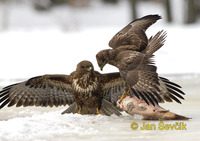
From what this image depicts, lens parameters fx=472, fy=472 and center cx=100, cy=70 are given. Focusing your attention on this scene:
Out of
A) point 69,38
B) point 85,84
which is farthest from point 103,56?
point 69,38

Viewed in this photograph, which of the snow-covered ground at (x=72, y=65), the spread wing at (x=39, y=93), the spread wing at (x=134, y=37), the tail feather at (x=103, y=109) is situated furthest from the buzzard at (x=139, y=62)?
the spread wing at (x=39, y=93)

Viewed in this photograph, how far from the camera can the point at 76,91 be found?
22.6 ft

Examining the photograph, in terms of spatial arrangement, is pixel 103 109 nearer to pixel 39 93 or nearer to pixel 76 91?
pixel 76 91

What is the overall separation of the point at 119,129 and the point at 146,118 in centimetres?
73

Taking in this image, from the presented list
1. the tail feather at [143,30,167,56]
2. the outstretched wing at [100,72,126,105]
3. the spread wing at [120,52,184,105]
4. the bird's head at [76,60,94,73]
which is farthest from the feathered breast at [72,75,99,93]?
the tail feather at [143,30,167,56]

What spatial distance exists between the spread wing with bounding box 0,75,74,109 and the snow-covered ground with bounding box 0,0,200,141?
0.68 feet

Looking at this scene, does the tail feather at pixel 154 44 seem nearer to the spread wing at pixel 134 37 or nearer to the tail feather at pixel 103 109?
the spread wing at pixel 134 37

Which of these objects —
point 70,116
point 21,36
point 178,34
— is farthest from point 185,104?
point 21,36

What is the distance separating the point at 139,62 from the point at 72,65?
8.11m

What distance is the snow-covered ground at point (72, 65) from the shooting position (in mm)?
5709

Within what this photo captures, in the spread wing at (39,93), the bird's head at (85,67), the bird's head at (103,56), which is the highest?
the bird's head at (103,56)

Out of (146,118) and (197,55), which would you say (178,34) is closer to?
(197,55)

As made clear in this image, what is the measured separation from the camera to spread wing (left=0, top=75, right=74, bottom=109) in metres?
7.22

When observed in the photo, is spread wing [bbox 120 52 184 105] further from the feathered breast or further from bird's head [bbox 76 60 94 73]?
the feathered breast
